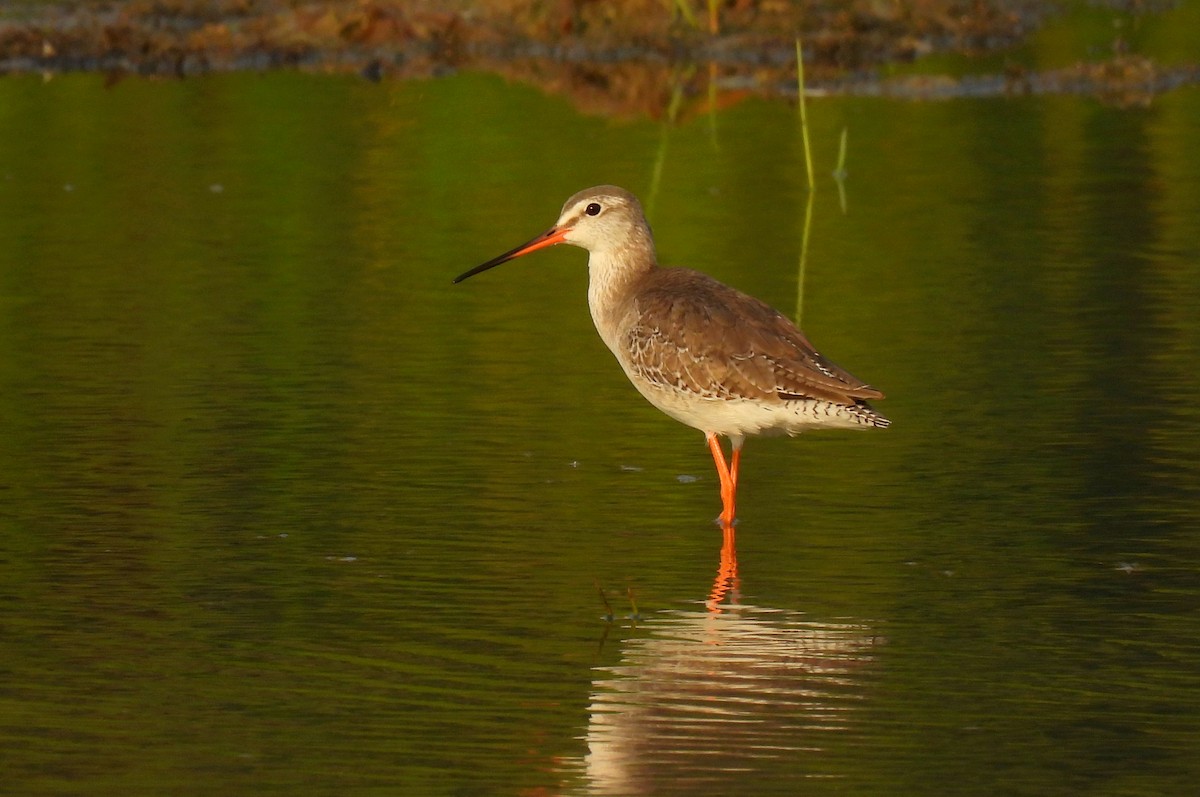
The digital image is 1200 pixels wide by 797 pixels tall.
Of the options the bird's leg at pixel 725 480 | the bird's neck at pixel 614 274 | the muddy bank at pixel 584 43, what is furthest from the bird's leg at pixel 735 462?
the muddy bank at pixel 584 43

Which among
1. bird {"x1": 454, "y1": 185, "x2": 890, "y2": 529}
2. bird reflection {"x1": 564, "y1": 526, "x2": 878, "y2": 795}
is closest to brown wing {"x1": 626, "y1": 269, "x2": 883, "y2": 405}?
bird {"x1": 454, "y1": 185, "x2": 890, "y2": 529}

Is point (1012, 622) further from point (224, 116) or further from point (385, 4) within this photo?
point (385, 4)

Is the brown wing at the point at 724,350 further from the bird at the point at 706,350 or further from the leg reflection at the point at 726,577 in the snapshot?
the leg reflection at the point at 726,577

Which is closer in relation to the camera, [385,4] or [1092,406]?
[1092,406]

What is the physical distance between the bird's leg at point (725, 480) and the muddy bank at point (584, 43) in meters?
11.7

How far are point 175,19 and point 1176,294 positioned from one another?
1414 centimetres

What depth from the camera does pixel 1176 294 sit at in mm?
12125

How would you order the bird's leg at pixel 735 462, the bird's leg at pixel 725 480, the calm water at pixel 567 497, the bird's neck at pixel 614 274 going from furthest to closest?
1. the bird's neck at pixel 614 274
2. the bird's leg at pixel 735 462
3. the bird's leg at pixel 725 480
4. the calm water at pixel 567 497

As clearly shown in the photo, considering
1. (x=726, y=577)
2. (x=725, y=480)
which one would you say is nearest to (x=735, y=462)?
(x=725, y=480)

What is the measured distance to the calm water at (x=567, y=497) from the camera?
19.8 ft

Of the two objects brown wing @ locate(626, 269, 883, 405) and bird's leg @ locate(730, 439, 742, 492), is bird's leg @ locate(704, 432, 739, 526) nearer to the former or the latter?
bird's leg @ locate(730, 439, 742, 492)

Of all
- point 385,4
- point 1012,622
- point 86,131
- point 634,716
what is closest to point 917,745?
point 634,716

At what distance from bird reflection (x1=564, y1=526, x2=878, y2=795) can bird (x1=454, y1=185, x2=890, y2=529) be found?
1.20m

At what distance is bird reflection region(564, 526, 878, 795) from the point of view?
18.9ft
